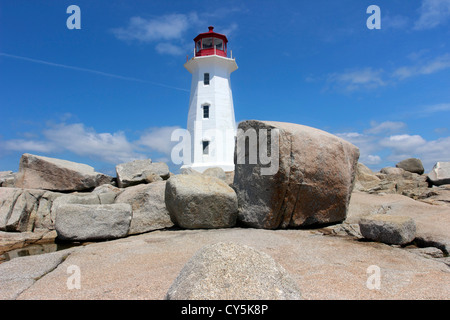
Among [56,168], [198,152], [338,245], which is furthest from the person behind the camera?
[198,152]

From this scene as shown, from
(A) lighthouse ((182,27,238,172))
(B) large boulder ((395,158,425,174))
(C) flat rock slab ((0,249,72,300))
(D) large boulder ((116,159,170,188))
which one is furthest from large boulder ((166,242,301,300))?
(B) large boulder ((395,158,425,174))

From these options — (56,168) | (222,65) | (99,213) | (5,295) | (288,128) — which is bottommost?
(5,295)

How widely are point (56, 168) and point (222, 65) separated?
14.6m

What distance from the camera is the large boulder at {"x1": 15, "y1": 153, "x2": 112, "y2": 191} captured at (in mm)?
10508

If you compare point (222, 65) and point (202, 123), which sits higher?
point (222, 65)

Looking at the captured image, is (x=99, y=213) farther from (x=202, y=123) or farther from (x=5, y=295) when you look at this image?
(x=202, y=123)

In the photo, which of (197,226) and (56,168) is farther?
(56,168)

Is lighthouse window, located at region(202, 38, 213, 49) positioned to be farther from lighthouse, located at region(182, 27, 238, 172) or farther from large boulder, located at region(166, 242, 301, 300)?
large boulder, located at region(166, 242, 301, 300)

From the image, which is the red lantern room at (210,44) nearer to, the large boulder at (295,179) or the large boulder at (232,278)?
the large boulder at (295,179)

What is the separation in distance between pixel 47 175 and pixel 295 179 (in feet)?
28.3

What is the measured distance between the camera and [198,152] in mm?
20844

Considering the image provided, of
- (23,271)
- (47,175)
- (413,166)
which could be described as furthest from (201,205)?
(413,166)

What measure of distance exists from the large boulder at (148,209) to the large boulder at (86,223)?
32.3 inches
